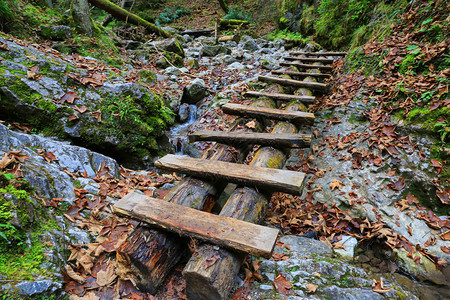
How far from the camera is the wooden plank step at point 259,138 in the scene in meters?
2.82

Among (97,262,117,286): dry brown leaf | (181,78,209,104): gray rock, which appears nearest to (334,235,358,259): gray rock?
(97,262,117,286): dry brown leaf

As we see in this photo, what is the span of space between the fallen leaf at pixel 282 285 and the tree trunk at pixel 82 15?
343 inches

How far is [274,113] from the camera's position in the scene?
3617mm

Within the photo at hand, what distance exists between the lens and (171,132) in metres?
5.93

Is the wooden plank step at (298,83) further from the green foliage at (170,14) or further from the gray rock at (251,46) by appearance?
the green foliage at (170,14)

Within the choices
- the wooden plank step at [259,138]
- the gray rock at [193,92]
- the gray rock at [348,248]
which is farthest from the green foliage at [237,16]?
the gray rock at [348,248]

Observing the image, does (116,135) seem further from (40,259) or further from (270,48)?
(270,48)

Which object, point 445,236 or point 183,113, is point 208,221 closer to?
point 445,236

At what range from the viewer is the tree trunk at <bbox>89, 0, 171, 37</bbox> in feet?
36.7

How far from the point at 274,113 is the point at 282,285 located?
2460mm

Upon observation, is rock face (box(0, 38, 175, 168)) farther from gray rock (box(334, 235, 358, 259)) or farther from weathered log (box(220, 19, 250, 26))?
weathered log (box(220, 19, 250, 26))

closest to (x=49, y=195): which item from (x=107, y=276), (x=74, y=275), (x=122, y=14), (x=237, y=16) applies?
(x=74, y=275)

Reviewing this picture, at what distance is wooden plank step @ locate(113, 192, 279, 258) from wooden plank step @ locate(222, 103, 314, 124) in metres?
2.19

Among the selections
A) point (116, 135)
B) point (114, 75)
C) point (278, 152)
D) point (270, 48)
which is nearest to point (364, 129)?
point (278, 152)
